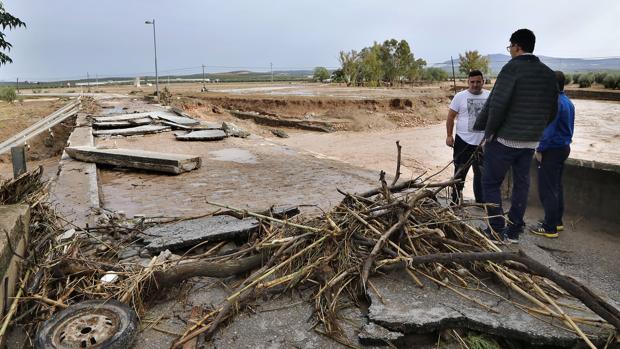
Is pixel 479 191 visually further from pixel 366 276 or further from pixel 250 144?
pixel 250 144

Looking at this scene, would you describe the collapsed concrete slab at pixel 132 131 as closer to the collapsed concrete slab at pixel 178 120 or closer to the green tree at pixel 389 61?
the collapsed concrete slab at pixel 178 120

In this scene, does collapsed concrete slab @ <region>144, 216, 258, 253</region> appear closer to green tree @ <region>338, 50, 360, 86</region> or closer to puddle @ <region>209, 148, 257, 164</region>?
puddle @ <region>209, 148, 257, 164</region>

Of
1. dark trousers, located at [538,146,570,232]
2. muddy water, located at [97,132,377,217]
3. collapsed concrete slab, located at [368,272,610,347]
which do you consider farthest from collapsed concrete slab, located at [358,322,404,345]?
dark trousers, located at [538,146,570,232]

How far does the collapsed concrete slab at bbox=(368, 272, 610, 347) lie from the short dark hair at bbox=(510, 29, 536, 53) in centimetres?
222

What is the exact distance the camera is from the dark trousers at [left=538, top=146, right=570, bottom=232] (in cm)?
482

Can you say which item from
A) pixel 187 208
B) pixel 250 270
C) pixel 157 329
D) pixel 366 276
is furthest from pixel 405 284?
pixel 187 208

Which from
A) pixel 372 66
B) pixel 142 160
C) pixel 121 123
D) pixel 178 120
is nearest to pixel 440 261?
pixel 142 160

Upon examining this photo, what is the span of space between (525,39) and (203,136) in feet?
28.6

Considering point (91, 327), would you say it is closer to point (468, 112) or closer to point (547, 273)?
point (547, 273)

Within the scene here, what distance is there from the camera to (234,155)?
9.53 meters

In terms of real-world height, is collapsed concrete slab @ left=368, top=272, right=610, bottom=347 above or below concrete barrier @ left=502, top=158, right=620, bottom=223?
below

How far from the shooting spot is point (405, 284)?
3.16 m

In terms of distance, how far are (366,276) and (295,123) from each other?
1872cm

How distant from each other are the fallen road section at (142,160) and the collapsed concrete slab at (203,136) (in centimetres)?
279
